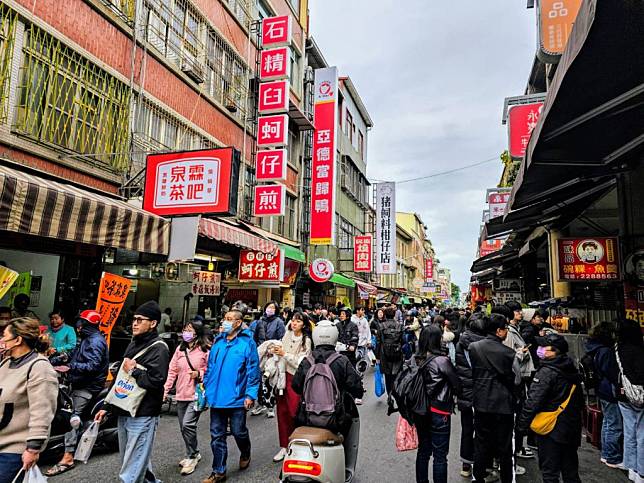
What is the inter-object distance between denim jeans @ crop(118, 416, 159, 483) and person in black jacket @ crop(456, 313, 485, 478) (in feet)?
10.3

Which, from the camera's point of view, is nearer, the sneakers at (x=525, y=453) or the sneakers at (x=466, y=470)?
the sneakers at (x=466, y=470)

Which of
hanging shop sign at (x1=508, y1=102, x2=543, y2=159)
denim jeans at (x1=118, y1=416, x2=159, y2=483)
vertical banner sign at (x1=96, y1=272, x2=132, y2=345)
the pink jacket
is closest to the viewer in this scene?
denim jeans at (x1=118, y1=416, x2=159, y2=483)

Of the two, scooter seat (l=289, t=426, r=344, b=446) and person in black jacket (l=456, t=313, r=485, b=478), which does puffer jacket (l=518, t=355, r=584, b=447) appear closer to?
person in black jacket (l=456, t=313, r=485, b=478)

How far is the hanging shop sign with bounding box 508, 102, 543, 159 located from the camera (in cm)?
1034

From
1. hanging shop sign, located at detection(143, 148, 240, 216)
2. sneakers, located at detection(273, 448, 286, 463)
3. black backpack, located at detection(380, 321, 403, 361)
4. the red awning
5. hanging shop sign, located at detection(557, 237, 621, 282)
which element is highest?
hanging shop sign, located at detection(143, 148, 240, 216)

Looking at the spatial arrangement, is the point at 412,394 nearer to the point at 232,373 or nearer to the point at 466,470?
the point at 466,470

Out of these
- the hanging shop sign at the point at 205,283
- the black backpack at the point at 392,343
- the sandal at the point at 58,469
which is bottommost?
the sandal at the point at 58,469

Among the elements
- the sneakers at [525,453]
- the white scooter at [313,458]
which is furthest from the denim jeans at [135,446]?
the sneakers at [525,453]

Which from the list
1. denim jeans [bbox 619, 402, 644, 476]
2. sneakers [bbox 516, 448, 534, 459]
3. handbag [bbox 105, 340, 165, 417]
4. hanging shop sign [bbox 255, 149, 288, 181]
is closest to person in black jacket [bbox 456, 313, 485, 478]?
sneakers [bbox 516, 448, 534, 459]

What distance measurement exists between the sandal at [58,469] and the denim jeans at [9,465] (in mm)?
2264

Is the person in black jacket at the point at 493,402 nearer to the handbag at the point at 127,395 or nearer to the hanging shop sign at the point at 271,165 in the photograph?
the handbag at the point at 127,395

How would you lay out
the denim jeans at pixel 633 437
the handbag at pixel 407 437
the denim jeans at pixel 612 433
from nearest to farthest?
the handbag at pixel 407 437
the denim jeans at pixel 633 437
the denim jeans at pixel 612 433

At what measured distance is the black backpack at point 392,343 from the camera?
873cm

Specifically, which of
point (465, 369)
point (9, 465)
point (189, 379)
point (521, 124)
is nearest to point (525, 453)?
point (465, 369)
